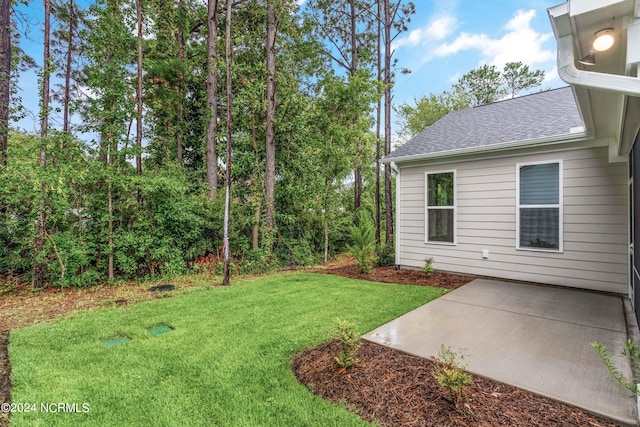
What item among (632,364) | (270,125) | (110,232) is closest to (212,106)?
(270,125)

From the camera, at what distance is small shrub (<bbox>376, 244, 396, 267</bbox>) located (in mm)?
7227

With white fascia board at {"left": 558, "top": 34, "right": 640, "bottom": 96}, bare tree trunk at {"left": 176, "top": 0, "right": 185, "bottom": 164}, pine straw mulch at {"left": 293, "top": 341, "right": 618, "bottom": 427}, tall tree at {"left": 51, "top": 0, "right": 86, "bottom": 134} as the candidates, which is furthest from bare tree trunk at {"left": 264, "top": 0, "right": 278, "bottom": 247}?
white fascia board at {"left": 558, "top": 34, "right": 640, "bottom": 96}

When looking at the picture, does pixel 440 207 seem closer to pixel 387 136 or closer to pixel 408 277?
pixel 408 277

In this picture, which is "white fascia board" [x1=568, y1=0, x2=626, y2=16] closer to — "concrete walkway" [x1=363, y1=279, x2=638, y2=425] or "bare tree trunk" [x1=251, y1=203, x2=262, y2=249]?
"concrete walkway" [x1=363, y1=279, x2=638, y2=425]

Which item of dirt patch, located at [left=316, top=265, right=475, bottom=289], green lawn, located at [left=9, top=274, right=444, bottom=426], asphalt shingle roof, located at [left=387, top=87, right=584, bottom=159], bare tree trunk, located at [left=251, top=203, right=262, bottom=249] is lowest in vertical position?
green lawn, located at [left=9, top=274, right=444, bottom=426]

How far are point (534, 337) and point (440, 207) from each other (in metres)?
3.44

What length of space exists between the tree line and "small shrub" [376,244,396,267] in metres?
1.20

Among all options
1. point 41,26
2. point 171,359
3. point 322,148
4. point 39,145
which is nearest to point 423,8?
point 322,148

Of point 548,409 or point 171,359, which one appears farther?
point 171,359

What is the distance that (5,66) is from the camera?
546cm

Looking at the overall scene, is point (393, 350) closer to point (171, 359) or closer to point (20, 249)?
point (171, 359)

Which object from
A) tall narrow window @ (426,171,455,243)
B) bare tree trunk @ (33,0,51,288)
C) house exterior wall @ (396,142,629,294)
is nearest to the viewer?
house exterior wall @ (396,142,629,294)

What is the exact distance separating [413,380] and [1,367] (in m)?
3.48

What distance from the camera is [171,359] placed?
265cm
